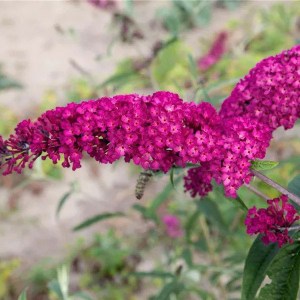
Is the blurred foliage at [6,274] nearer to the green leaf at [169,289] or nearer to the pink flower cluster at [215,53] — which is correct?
the green leaf at [169,289]

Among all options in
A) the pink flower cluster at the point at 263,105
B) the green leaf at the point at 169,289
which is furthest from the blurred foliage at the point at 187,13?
the pink flower cluster at the point at 263,105

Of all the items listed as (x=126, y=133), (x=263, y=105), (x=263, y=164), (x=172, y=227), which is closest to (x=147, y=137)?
(x=126, y=133)

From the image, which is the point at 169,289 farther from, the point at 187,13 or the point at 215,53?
the point at 187,13

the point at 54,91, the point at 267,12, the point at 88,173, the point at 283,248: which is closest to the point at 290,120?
the point at 283,248

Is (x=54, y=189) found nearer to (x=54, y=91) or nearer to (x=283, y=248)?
(x=54, y=91)

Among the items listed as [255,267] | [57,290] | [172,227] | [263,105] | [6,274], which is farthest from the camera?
[6,274]

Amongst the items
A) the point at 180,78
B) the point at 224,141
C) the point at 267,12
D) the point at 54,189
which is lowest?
→ the point at 224,141

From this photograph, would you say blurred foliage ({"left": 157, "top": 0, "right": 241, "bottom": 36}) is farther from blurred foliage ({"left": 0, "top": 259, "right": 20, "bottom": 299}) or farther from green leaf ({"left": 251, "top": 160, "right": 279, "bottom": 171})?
green leaf ({"left": 251, "top": 160, "right": 279, "bottom": 171})
